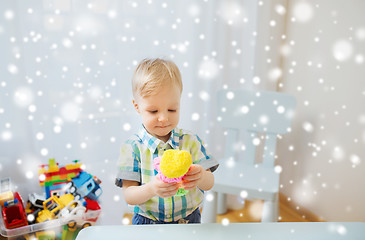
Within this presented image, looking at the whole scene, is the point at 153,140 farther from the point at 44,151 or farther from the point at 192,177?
the point at 44,151

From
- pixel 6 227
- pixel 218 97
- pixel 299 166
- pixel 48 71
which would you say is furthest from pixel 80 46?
pixel 299 166

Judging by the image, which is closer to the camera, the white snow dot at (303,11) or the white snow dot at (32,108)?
the white snow dot at (32,108)

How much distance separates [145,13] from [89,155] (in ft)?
2.58

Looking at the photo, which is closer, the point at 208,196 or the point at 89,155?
the point at 208,196

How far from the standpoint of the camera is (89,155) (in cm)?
171

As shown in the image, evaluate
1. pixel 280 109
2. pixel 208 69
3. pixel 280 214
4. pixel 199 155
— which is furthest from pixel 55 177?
pixel 280 214

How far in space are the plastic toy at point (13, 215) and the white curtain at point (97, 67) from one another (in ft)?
1.01

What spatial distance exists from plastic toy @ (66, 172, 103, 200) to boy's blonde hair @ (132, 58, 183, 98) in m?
0.78

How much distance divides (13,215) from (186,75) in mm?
1056

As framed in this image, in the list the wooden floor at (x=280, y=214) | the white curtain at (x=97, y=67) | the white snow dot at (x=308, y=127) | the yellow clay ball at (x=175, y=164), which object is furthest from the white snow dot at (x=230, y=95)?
the yellow clay ball at (x=175, y=164)

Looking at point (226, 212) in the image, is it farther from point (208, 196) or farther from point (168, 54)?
point (168, 54)

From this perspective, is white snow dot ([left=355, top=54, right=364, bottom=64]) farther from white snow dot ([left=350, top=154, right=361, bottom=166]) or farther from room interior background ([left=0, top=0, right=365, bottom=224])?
white snow dot ([left=350, top=154, right=361, bottom=166])

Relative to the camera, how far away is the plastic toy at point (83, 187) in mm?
1421

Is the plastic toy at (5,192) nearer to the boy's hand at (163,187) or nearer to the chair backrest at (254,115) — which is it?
the boy's hand at (163,187)
